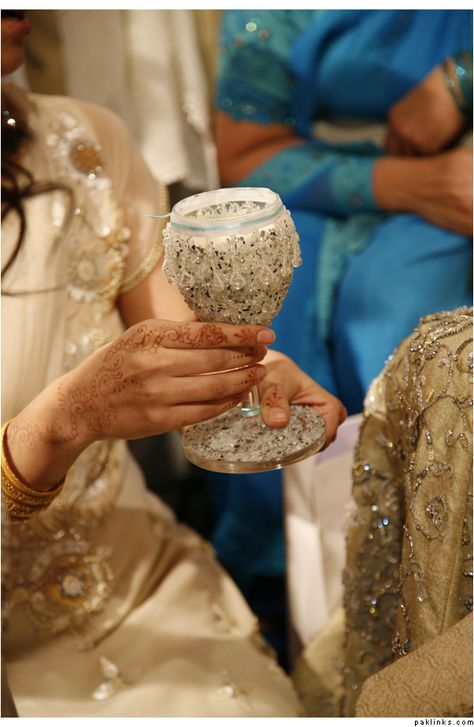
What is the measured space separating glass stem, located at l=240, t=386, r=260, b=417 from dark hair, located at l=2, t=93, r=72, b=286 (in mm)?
250

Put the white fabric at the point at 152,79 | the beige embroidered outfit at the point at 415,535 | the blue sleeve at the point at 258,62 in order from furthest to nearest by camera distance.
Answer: the blue sleeve at the point at 258,62, the white fabric at the point at 152,79, the beige embroidered outfit at the point at 415,535

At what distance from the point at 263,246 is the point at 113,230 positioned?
28 centimetres

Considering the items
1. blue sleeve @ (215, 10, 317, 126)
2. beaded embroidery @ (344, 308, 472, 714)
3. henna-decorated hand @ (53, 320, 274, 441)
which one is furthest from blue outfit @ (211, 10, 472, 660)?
henna-decorated hand @ (53, 320, 274, 441)

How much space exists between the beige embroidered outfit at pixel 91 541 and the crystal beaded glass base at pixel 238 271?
0.12 meters

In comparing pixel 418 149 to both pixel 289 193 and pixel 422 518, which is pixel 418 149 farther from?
pixel 422 518

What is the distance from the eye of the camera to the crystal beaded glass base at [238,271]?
543mm

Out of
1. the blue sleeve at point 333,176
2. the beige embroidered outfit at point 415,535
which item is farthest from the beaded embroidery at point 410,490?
the blue sleeve at point 333,176

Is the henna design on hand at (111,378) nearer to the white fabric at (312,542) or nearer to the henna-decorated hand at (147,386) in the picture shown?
the henna-decorated hand at (147,386)

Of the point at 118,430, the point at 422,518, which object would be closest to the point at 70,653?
the point at 118,430

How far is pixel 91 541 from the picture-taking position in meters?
0.87

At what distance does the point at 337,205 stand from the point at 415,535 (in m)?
0.54

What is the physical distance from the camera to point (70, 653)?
2.75ft

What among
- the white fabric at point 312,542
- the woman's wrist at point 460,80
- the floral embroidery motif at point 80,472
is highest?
the woman's wrist at point 460,80

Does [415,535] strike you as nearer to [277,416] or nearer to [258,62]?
[277,416]
